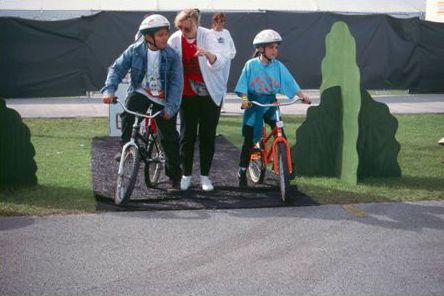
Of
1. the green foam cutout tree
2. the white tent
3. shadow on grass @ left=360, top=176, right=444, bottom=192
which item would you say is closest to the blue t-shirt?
the green foam cutout tree

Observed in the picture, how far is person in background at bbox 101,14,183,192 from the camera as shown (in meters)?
7.33

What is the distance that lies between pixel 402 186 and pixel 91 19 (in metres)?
12.1

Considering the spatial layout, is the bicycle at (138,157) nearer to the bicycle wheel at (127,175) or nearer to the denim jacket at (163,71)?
the bicycle wheel at (127,175)

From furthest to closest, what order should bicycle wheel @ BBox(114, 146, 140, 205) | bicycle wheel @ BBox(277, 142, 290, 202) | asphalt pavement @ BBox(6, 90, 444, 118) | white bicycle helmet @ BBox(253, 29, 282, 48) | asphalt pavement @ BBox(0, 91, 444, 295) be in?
asphalt pavement @ BBox(6, 90, 444, 118)
white bicycle helmet @ BBox(253, 29, 282, 48)
bicycle wheel @ BBox(277, 142, 290, 202)
bicycle wheel @ BBox(114, 146, 140, 205)
asphalt pavement @ BBox(0, 91, 444, 295)

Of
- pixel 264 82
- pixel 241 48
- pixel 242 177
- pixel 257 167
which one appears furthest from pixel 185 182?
pixel 241 48

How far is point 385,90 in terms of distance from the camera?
20547 mm

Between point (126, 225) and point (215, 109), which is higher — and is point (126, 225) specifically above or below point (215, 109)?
below

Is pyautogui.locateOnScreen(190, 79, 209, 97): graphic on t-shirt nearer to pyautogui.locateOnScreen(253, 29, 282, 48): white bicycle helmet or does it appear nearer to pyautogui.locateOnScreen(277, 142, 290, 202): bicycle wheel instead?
pyautogui.locateOnScreen(253, 29, 282, 48): white bicycle helmet

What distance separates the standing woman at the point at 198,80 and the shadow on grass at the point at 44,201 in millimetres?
1086

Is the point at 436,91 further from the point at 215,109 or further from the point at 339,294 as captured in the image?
the point at 339,294

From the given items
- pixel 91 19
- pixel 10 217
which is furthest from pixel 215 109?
pixel 91 19

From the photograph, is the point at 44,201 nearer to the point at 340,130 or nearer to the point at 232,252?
the point at 232,252

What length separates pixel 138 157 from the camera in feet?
23.6

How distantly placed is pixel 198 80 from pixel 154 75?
416 millimetres
